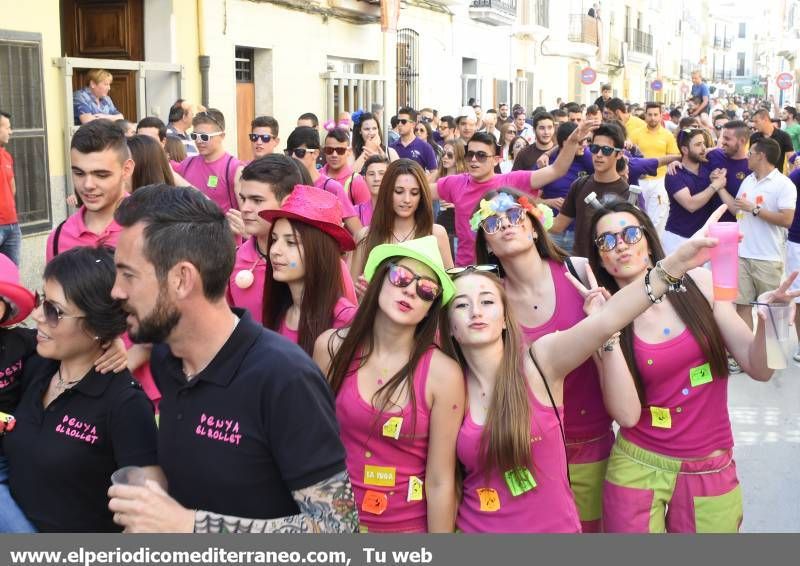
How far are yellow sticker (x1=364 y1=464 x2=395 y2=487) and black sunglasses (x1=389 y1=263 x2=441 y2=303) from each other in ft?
1.89

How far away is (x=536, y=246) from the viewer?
4.12m

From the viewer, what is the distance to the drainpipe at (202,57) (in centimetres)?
1310

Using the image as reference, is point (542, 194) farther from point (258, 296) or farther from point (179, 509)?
point (179, 509)

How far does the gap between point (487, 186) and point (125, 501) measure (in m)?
5.20

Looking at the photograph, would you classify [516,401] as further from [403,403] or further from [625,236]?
[625,236]

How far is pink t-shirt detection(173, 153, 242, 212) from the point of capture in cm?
704

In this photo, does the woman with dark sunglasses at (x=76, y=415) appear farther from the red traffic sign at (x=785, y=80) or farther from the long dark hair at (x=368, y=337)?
the red traffic sign at (x=785, y=80)

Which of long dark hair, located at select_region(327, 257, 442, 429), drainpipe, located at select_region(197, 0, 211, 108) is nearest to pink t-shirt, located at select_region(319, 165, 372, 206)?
long dark hair, located at select_region(327, 257, 442, 429)

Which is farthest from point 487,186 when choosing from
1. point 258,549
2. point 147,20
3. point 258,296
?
point 147,20

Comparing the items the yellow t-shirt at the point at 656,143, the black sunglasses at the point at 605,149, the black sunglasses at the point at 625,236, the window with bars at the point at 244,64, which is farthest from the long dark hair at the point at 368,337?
the window with bars at the point at 244,64

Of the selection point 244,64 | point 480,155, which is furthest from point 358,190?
point 244,64

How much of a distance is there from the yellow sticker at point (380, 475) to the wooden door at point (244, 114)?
39.0ft

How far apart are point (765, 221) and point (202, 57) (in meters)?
7.97

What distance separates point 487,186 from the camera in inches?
279
